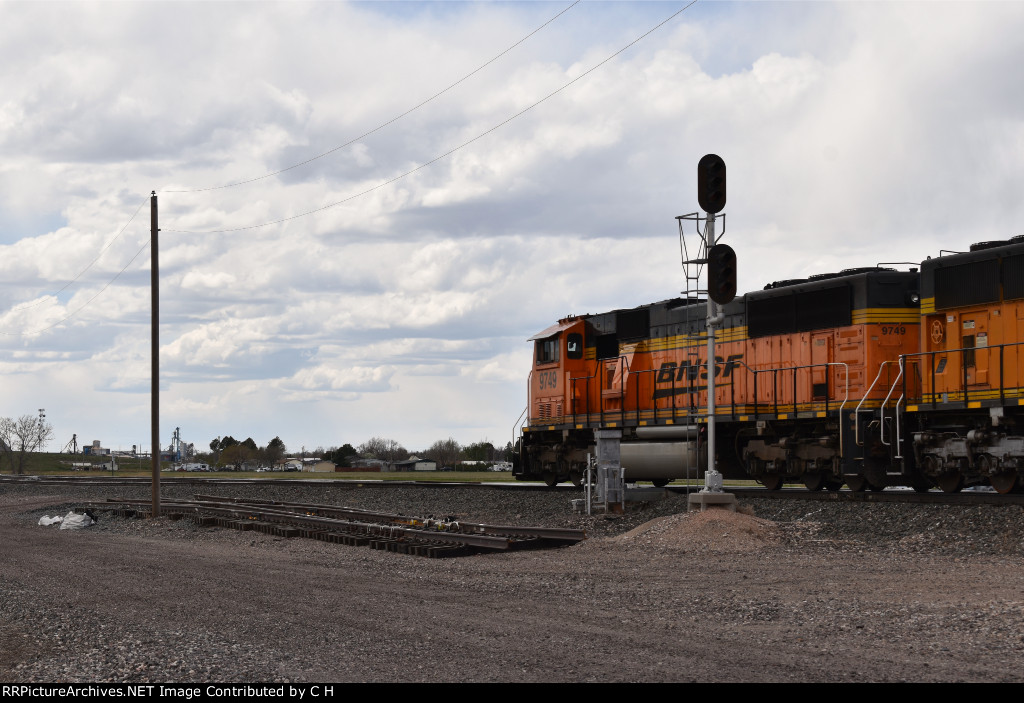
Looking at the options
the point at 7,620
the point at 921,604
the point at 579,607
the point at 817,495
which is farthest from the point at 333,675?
the point at 817,495

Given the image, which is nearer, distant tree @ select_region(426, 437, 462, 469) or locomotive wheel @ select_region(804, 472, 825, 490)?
locomotive wheel @ select_region(804, 472, 825, 490)

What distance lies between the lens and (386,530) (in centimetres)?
1717

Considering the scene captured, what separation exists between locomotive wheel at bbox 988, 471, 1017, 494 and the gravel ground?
1678 mm

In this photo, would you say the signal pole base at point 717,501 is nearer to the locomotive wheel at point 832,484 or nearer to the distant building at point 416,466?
the locomotive wheel at point 832,484

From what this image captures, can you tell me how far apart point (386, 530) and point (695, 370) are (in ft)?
29.4

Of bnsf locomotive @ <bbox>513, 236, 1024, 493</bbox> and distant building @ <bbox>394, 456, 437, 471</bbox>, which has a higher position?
bnsf locomotive @ <bbox>513, 236, 1024, 493</bbox>

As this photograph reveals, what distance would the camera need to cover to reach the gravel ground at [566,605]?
283 inches

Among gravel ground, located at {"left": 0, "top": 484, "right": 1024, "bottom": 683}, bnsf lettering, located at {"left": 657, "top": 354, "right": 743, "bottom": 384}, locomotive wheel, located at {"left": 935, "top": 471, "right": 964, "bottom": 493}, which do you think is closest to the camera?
gravel ground, located at {"left": 0, "top": 484, "right": 1024, "bottom": 683}

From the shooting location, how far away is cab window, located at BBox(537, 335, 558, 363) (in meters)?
27.4

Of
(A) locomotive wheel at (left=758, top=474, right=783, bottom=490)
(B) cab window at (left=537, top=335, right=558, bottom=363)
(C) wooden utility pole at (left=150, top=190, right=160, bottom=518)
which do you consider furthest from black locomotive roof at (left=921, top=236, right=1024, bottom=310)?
(C) wooden utility pole at (left=150, top=190, right=160, bottom=518)

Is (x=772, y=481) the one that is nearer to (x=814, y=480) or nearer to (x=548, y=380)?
(x=814, y=480)

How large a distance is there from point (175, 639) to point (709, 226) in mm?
11762

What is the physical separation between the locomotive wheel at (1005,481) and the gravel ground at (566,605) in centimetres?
168

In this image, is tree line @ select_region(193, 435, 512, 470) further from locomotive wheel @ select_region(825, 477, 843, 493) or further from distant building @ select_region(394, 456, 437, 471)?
locomotive wheel @ select_region(825, 477, 843, 493)
